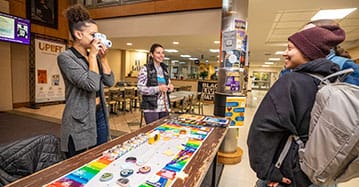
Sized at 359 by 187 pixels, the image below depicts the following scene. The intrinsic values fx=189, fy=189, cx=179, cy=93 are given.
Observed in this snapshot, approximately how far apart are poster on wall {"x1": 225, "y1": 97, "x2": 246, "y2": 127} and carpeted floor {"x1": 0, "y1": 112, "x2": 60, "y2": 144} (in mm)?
3193

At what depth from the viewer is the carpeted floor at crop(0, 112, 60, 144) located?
3.61m

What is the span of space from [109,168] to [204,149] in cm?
57

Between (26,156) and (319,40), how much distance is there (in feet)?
5.34

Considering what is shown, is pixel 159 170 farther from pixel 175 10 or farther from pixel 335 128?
pixel 175 10

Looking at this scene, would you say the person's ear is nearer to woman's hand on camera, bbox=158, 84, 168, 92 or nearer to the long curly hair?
the long curly hair

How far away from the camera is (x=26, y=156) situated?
1.06 metres

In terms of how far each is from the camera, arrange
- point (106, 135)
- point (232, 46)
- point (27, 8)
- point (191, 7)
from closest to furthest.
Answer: point (106, 135) → point (232, 46) → point (191, 7) → point (27, 8)

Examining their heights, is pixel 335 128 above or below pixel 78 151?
above

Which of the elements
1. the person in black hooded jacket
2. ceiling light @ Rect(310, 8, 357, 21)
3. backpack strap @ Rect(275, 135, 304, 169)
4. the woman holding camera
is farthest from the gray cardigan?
ceiling light @ Rect(310, 8, 357, 21)

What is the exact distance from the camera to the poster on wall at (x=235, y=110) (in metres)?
2.80

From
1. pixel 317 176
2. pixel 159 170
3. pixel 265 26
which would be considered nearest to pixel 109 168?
pixel 159 170

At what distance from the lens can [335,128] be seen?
67 cm

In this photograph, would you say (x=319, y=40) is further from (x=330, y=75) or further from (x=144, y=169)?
(x=144, y=169)

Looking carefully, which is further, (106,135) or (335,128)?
(106,135)
